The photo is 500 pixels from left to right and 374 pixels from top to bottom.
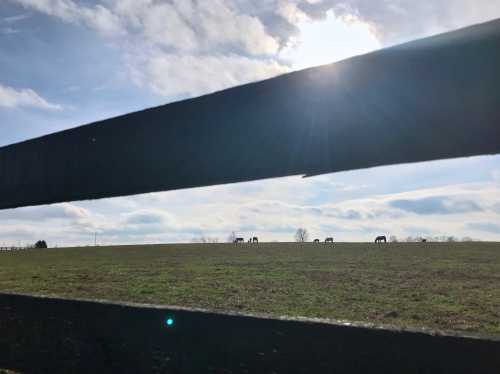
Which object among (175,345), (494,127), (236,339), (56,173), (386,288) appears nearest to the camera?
(494,127)

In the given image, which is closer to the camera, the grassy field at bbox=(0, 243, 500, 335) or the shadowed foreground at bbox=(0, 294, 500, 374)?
the shadowed foreground at bbox=(0, 294, 500, 374)

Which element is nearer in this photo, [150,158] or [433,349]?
[433,349]

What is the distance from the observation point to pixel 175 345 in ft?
7.54

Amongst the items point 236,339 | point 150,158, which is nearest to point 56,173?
point 150,158

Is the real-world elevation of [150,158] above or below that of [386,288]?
above

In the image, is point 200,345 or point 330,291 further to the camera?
point 330,291

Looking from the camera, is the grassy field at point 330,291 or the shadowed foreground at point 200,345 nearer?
the shadowed foreground at point 200,345

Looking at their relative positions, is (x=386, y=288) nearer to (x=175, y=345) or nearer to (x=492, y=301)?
(x=492, y=301)

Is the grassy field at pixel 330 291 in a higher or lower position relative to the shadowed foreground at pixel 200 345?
lower

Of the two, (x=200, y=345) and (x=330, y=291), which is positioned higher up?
(x=200, y=345)

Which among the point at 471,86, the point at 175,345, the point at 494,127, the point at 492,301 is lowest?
the point at 492,301

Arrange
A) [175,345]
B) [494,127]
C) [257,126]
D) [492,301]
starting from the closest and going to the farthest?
[494,127] → [257,126] → [175,345] → [492,301]

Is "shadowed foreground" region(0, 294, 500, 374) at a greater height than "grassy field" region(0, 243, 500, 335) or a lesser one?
greater

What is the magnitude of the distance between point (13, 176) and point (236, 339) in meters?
1.74
